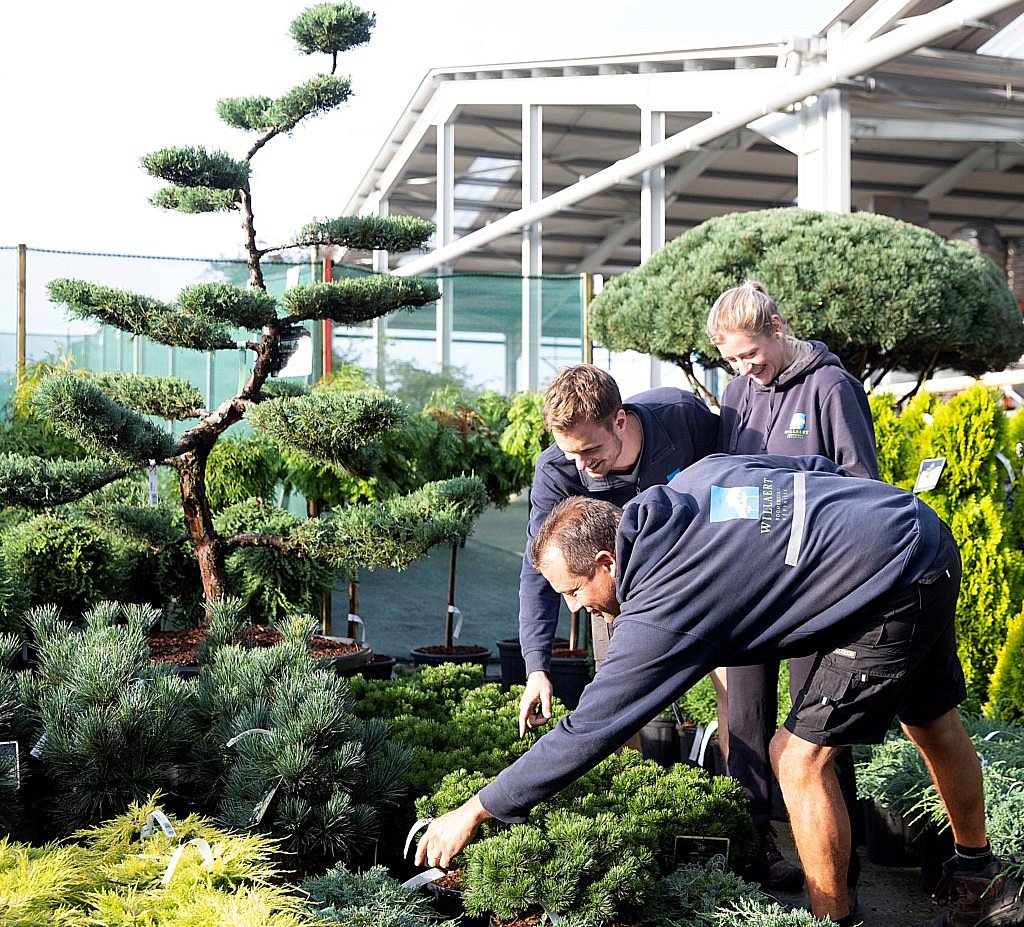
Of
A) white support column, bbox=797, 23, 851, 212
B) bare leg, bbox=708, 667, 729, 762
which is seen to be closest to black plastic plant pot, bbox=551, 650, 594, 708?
bare leg, bbox=708, 667, 729, 762

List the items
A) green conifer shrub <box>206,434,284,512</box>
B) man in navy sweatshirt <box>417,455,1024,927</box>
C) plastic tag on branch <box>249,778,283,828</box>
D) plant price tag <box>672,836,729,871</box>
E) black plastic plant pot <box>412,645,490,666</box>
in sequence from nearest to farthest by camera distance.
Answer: man in navy sweatshirt <box>417,455,1024,927</box>, plastic tag on branch <box>249,778,283,828</box>, plant price tag <box>672,836,729,871</box>, green conifer shrub <box>206,434,284,512</box>, black plastic plant pot <box>412,645,490,666</box>

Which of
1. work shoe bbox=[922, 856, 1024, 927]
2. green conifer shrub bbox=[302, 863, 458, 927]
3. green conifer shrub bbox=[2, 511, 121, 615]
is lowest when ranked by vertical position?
work shoe bbox=[922, 856, 1024, 927]

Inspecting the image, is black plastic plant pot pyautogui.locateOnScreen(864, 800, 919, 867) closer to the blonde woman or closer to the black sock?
the blonde woman

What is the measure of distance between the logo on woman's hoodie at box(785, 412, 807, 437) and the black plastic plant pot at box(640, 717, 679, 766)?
139 centimetres

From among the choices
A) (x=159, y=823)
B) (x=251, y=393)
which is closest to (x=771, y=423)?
(x=159, y=823)

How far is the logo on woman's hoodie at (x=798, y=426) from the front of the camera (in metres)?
2.86

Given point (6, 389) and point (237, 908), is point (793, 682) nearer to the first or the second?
point (237, 908)

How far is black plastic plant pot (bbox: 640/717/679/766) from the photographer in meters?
3.77

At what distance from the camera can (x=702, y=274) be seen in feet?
18.0

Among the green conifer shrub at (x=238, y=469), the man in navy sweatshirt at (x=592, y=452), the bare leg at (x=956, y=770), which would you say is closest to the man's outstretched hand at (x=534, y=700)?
the man in navy sweatshirt at (x=592, y=452)

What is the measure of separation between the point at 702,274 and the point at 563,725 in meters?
3.96

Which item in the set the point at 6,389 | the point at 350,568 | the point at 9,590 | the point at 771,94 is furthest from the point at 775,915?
the point at 771,94

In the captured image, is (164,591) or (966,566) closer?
(966,566)

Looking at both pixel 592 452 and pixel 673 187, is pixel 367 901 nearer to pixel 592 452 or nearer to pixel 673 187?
pixel 592 452
